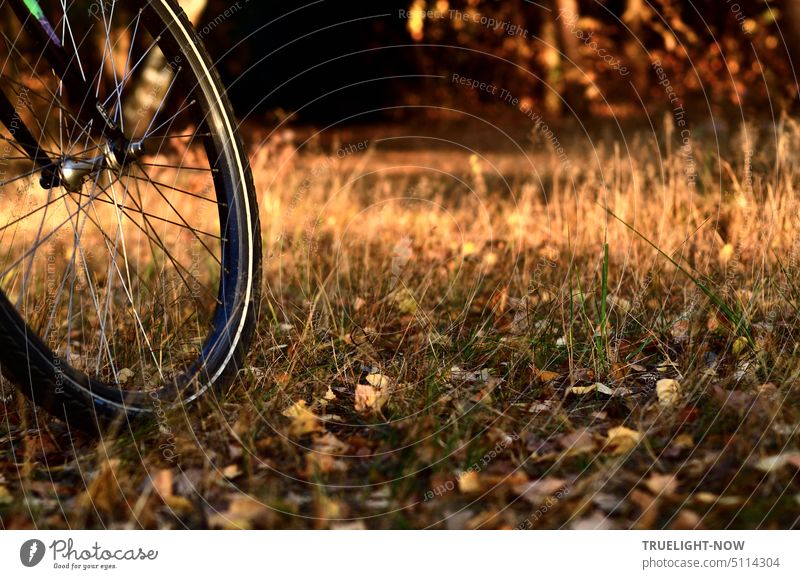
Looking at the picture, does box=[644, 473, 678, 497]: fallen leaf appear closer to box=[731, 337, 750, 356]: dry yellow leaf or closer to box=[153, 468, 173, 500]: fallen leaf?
box=[731, 337, 750, 356]: dry yellow leaf

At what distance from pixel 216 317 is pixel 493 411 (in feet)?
2.76

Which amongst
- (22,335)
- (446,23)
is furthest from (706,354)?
(446,23)

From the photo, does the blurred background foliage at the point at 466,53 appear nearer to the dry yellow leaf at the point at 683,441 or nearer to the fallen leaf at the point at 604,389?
the fallen leaf at the point at 604,389

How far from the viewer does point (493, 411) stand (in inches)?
100.0

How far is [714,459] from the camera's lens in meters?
2.22

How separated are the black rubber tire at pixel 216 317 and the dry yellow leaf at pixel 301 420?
0.66 feet

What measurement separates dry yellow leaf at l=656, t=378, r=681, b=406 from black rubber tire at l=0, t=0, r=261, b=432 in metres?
1.17

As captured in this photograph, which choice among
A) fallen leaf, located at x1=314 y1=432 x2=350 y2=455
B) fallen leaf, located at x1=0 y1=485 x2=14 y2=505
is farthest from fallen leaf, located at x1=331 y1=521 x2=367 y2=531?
fallen leaf, located at x1=0 y1=485 x2=14 y2=505

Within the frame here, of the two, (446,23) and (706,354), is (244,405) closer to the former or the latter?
(706,354)

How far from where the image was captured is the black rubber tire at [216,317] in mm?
2244

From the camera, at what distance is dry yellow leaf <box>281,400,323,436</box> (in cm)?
249

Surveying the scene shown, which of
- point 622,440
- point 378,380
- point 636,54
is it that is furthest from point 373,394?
point 636,54

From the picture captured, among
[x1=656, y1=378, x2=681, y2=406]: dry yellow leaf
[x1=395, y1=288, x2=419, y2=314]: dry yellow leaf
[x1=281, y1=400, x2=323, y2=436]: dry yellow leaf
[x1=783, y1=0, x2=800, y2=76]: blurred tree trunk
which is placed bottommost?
[x1=656, y1=378, x2=681, y2=406]: dry yellow leaf

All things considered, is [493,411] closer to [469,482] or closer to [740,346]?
[469,482]
